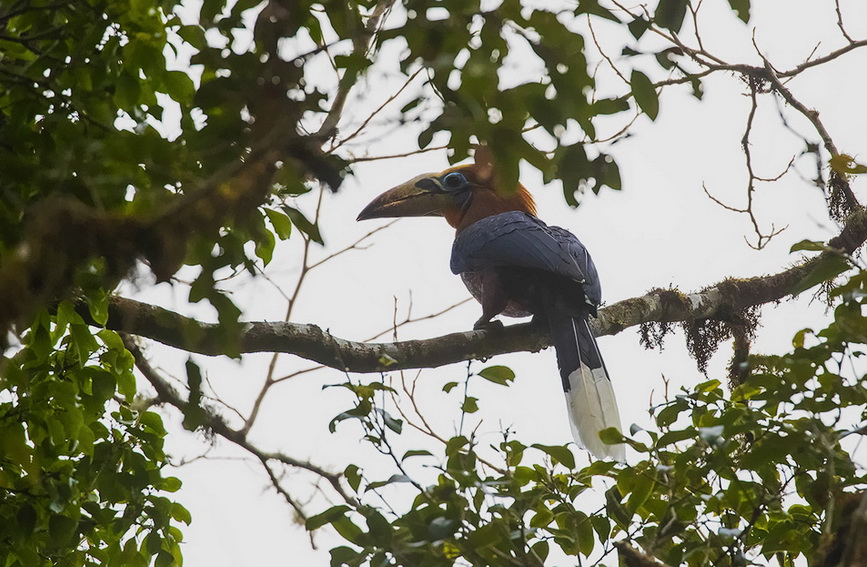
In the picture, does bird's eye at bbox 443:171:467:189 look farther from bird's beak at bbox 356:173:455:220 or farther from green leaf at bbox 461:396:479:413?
green leaf at bbox 461:396:479:413

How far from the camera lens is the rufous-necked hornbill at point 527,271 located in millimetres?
3775

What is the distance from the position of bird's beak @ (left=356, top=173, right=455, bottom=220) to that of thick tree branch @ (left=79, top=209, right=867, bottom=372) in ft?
4.06

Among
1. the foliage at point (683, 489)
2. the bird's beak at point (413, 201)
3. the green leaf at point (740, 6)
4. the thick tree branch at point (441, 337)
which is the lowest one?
the foliage at point (683, 489)

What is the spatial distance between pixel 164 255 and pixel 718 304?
3.56m

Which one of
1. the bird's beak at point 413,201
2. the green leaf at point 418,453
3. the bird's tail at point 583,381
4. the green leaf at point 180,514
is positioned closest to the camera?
the green leaf at point 418,453

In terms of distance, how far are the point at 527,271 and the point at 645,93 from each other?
283 cm

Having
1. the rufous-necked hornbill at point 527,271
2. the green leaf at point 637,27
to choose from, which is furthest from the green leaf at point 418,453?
the rufous-necked hornbill at point 527,271

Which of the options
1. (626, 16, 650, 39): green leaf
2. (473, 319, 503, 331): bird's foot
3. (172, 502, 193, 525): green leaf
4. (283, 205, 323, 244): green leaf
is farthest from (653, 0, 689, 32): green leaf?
(473, 319, 503, 331): bird's foot

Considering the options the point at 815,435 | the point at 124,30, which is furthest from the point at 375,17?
the point at 815,435

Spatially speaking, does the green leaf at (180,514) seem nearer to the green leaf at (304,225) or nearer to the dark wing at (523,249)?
the green leaf at (304,225)

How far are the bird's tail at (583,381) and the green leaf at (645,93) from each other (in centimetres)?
240

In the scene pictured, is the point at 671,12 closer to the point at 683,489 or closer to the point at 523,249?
the point at 683,489

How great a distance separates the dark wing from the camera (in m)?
4.01

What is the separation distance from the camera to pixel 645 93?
1.40 metres
